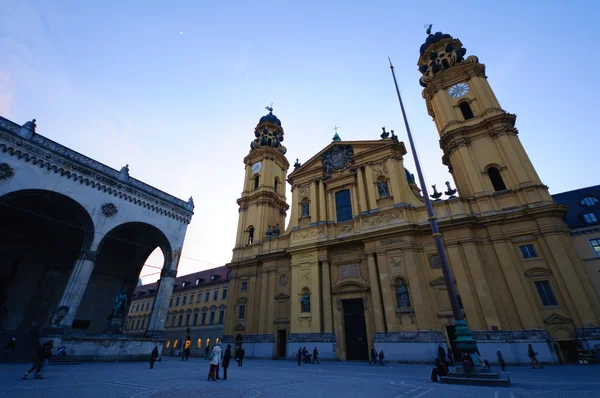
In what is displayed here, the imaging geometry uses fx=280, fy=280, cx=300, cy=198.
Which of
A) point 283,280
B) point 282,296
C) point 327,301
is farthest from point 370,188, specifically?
point 282,296

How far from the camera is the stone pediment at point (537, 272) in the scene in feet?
53.1

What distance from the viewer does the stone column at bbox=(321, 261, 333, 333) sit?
2050 cm

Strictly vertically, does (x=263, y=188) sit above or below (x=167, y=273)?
above

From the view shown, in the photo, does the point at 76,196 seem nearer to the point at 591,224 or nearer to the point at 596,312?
the point at 596,312

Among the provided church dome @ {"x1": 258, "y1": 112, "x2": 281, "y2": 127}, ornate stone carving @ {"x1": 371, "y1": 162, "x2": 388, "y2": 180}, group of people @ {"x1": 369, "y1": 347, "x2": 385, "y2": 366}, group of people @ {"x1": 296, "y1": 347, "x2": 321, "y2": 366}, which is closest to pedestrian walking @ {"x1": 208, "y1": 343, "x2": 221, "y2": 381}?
group of people @ {"x1": 369, "y1": 347, "x2": 385, "y2": 366}

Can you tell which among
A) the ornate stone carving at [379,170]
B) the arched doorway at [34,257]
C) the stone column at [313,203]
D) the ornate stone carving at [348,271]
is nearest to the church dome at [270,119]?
the stone column at [313,203]

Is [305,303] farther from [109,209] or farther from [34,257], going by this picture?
[34,257]

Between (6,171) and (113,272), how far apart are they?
492 inches

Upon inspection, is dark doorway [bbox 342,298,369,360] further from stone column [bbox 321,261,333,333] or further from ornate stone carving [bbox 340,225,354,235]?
ornate stone carving [bbox 340,225,354,235]

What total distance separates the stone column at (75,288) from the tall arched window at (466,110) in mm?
30255

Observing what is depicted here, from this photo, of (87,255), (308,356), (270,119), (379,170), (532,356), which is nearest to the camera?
(532,356)

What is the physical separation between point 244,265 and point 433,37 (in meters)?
30.2

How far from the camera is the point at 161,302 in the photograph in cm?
2006

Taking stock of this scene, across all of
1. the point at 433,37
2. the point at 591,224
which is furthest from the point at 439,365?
the point at 433,37
